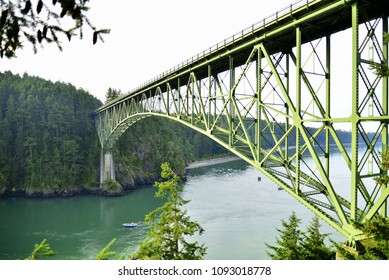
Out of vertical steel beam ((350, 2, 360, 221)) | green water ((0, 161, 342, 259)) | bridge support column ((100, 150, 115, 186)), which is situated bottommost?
green water ((0, 161, 342, 259))

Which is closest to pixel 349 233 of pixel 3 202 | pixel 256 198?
pixel 256 198

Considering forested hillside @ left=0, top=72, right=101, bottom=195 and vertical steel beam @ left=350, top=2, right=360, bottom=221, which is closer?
vertical steel beam @ left=350, top=2, right=360, bottom=221

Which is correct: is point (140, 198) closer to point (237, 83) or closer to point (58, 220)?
point (58, 220)

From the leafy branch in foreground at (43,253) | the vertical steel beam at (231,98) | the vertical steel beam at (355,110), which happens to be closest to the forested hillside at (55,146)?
the vertical steel beam at (231,98)

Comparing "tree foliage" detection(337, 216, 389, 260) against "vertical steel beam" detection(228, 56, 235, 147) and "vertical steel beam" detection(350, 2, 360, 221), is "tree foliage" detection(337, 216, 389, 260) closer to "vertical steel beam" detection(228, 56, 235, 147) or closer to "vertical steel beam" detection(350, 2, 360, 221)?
"vertical steel beam" detection(350, 2, 360, 221)

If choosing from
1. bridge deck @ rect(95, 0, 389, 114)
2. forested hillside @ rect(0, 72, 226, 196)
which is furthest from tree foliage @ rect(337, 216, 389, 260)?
forested hillside @ rect(0, 72, 226, 196)
